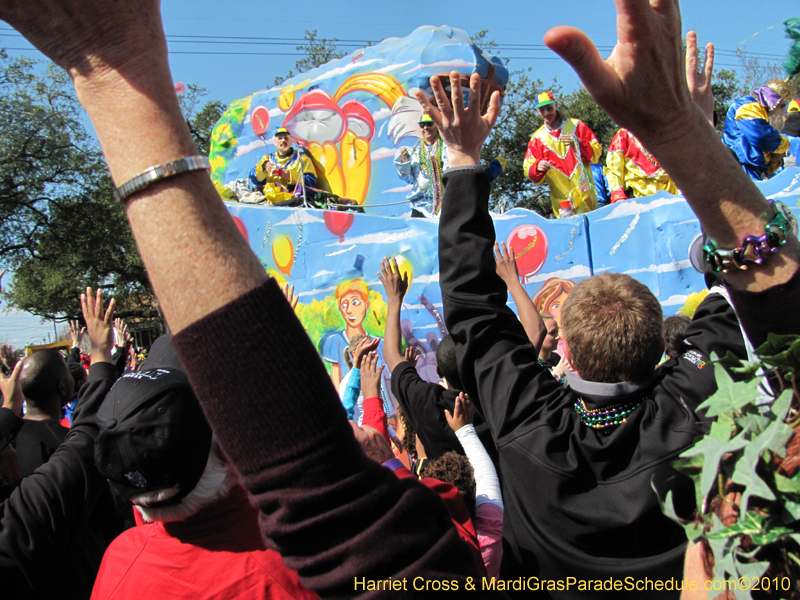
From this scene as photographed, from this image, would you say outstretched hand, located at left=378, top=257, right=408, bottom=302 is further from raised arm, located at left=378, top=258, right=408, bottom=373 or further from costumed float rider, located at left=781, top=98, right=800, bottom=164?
costumed float rider, located at left=781, top=98, right=800, bottom=164

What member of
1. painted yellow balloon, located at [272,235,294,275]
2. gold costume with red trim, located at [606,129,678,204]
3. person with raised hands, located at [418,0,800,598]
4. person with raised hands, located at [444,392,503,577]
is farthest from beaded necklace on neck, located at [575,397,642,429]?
painted yellow balloon, located at [272,235,294,275]

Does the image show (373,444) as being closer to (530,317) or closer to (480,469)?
(480,469)

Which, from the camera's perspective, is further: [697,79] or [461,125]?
[461,125]

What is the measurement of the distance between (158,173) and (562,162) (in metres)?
7.00

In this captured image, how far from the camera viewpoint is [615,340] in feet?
5.08

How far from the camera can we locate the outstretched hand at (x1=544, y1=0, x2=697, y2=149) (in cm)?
81

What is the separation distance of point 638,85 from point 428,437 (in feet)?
6.53

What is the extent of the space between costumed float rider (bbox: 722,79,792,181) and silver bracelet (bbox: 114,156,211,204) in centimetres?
675

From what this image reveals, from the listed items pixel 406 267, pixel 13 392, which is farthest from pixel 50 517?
pixel 406 267

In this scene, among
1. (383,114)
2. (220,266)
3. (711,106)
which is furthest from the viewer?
(383,114)

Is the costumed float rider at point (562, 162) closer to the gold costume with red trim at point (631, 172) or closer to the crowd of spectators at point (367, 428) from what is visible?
the gold costume with red trim at point (631, 172)

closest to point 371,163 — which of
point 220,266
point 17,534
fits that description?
point 17,534

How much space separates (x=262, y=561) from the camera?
123 cm

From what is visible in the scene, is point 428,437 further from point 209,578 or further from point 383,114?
point 383,114
